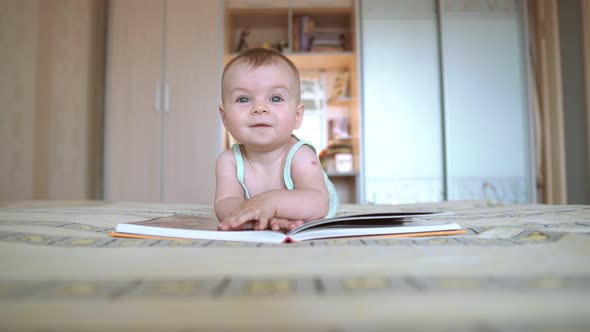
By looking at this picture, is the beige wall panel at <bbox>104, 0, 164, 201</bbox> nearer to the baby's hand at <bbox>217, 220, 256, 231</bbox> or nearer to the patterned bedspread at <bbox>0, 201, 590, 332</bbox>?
the baby's hand at <bbox>217, 220, 256, 231</bbox>

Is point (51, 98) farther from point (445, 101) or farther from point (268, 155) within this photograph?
point (445, 101)

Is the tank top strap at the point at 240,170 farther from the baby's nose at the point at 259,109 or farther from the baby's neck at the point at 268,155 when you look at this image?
the baby's nose at the point at 259,109

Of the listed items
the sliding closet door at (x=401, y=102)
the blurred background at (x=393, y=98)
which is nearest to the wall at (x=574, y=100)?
the blurred background at (x=393, y=98)

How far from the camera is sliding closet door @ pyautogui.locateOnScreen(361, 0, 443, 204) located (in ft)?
9.65

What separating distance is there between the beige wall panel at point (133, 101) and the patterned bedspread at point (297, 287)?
254 centimetres

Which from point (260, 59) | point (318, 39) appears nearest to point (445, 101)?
point (318, 39)

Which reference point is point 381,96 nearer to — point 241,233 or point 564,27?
point 564,27

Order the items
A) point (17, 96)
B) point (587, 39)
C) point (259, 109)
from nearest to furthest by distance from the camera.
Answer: point (259, 109)
point (17, 96)
point (587, 39)

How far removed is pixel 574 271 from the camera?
356mm

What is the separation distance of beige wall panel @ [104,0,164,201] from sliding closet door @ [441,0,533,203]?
224 centimetres

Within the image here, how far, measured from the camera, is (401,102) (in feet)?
9.78

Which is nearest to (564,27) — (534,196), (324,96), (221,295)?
(534,196)

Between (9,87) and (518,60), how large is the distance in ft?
11.6

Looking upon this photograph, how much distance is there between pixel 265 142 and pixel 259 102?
0.32 ft
